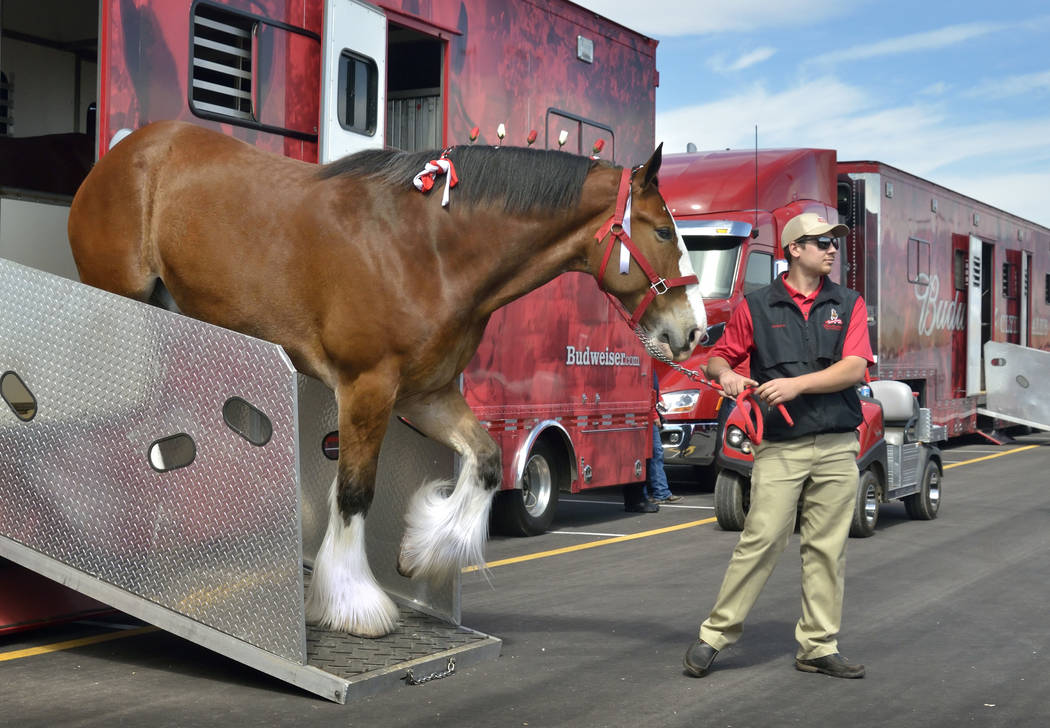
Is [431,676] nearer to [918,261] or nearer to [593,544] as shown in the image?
[593,544]

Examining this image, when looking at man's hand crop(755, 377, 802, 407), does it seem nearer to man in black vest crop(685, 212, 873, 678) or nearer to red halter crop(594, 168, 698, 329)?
man in black vest crop(685, 212, 873, 678)

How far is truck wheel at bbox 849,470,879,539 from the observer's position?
1084 centimetres

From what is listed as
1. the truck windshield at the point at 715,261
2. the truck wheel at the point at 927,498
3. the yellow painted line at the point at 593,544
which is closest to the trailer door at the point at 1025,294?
the truck windshield at the point at 715,261

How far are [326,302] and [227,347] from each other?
696mm

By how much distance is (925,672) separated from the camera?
609 centimetres

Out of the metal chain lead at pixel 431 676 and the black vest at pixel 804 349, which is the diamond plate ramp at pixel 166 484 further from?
the black vest at pixel 804 349

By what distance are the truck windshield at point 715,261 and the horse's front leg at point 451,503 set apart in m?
8.21

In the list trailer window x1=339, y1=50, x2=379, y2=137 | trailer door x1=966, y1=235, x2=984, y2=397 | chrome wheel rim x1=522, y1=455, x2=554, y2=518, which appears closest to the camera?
trailer window x1=339, y1=50, x2=379, y2=137

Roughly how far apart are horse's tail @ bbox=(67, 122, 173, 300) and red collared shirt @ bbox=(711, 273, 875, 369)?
278 centimetres

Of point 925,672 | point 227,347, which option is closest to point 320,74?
point 227,347

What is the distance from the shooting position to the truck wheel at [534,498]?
36.1 ft

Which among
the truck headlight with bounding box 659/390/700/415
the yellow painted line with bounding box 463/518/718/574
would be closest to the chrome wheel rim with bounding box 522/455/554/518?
the yellow painted line with bounding box 463/518/718/574

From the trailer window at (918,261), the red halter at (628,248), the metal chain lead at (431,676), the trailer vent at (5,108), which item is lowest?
the metal chain lead at (431,676)

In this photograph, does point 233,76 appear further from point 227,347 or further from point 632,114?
point 632,114
